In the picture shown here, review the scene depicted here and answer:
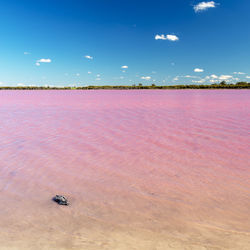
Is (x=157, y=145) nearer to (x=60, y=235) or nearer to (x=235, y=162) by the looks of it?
(x=235, y=162)

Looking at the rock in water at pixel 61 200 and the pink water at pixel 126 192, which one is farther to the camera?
the rock in water at pixel 61 200

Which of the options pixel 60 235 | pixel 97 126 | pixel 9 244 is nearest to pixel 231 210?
pixel 60 235

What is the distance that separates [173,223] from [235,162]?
2.69m

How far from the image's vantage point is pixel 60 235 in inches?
104

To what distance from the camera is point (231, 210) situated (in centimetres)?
314

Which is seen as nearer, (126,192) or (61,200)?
(61,200)

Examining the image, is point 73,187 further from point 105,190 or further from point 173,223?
point 173,223

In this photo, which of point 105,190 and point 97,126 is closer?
point 105,190

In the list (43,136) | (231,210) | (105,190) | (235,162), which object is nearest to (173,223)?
(231,210)

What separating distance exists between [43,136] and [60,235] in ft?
16.6

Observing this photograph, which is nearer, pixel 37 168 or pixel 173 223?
pixel 173 223

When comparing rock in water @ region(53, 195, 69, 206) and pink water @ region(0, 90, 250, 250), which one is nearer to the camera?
pink water @ region(0, 90, 250, 250)

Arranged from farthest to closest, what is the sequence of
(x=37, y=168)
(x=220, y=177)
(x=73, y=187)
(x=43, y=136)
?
(x=43, y=136) → (x=37, y=168) → (x=220, y=177) → (x=73, y=187)

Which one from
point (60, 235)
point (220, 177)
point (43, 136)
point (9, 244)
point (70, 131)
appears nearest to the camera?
point (9, 244)
